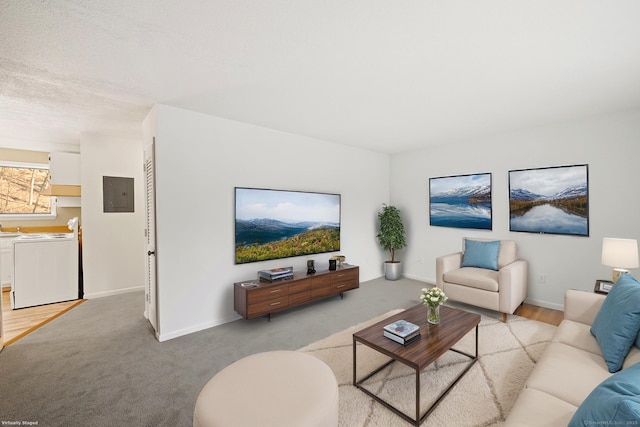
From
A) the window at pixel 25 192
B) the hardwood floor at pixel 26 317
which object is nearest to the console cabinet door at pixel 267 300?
the hardwood floor at pixel 26 317

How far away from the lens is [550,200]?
12.5ft

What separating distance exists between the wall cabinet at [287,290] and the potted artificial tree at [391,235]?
1293mm

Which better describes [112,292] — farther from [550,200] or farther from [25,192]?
[550,200]

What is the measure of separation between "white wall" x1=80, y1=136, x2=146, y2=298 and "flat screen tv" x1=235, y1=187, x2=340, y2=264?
243cm

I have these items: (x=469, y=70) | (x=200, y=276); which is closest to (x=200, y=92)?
(x=200, y=276)

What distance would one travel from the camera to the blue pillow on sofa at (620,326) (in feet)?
5.18

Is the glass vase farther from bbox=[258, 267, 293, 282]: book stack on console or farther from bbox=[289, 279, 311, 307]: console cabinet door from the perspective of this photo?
bbox=[258, 267, 293, 282]: book stack on console

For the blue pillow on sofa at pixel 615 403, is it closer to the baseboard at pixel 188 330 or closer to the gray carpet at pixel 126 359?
the gray carpet at pixel 126 359

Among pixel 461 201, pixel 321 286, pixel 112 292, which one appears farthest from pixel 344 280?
pixel 112 292

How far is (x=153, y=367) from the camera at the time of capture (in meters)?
2.44

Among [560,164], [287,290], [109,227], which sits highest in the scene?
[560,164]

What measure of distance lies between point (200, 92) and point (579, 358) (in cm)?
362

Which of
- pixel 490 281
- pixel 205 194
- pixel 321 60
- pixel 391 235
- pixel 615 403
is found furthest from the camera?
pixel 391 235

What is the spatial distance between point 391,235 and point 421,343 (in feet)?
10.7
